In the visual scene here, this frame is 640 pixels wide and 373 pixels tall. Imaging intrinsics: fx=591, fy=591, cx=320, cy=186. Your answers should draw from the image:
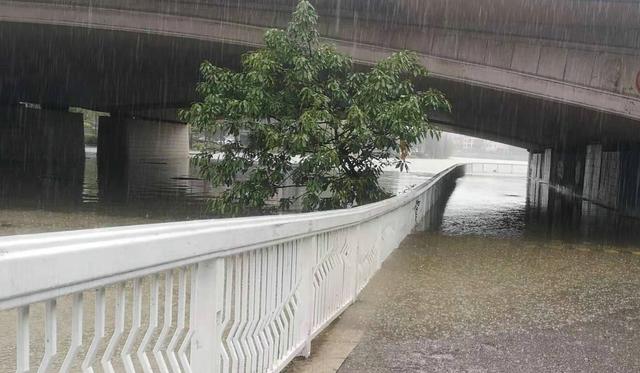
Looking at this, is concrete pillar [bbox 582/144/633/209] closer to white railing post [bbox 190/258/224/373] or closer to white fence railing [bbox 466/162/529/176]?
white railing post [bbox 190/258/224/373]

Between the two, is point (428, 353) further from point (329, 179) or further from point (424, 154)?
point (424, 154)

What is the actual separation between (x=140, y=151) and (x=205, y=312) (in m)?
41.1

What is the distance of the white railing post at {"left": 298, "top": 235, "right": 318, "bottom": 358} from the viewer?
4.49m

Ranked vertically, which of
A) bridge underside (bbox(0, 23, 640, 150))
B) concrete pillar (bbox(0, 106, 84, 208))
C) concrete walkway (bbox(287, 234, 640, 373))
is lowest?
concrete walkway (bbox(287, 234, 640, 373))

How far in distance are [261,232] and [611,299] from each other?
19.1 feet

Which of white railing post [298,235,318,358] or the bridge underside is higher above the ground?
the bridge underside

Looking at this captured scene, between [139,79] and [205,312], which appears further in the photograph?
[139,79]

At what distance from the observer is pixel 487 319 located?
6352mm

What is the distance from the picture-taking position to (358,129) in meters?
9.63

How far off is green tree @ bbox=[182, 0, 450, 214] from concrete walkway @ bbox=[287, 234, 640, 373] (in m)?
1.80

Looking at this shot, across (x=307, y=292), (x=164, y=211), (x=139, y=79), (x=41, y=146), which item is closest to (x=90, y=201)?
(x=164, y=211)

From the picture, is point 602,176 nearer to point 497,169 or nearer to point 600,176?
point 600,176

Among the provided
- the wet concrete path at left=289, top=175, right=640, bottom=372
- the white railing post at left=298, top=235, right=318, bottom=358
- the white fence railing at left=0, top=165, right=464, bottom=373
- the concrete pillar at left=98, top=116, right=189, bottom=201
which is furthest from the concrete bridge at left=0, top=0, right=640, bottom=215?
the white railing post at left=298, top=235, right=318, bottom=358

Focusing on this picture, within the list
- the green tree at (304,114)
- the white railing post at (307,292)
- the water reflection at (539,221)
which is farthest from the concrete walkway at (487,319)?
the water reflection at (539,221)
